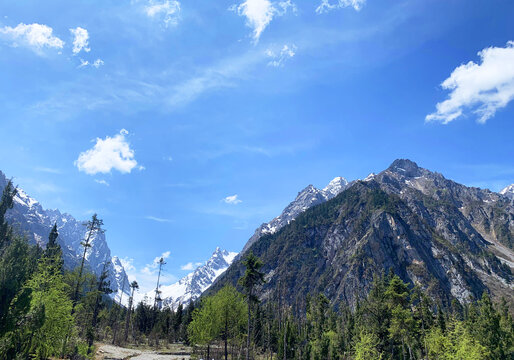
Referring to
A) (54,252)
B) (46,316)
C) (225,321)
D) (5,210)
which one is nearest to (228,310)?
(225,321)

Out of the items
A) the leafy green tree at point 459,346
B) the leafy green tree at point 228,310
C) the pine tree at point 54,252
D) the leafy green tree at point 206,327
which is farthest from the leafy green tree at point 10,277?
the leafy green tree at point 459,346

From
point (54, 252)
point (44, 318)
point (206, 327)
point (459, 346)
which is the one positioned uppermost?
point (54, 252)

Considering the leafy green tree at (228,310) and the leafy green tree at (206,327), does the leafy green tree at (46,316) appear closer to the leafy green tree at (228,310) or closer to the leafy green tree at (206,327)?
the leafy green tree at (206,327)

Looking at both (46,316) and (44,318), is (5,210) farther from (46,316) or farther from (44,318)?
(44,318)

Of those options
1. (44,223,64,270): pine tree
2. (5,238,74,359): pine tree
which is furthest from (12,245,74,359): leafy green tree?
(44,223,64,270): pine tree

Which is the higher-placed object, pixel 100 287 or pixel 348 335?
pixel 100 287

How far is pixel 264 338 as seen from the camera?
94.4 meters

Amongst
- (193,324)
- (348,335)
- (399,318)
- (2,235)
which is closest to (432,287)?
(348,335)

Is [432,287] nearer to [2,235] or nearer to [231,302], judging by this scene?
[231,302]

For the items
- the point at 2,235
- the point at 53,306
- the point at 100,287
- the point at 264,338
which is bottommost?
the point at 264,338

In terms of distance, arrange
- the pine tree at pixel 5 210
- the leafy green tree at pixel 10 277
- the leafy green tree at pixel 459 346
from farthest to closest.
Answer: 1. the pine tree at pixel 5 210
2. the leafy green tree at pixel 459 346
3. the leafy green tree at pixel 10 277

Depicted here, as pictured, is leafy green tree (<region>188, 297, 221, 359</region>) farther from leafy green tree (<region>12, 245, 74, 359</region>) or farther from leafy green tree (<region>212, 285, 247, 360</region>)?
leafy green tree (<region>12, 245, 74, 359</region>)

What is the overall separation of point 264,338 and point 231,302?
46407 mm

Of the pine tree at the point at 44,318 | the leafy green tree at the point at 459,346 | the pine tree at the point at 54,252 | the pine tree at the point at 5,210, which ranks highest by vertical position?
the pine tree at the point at 5,210
